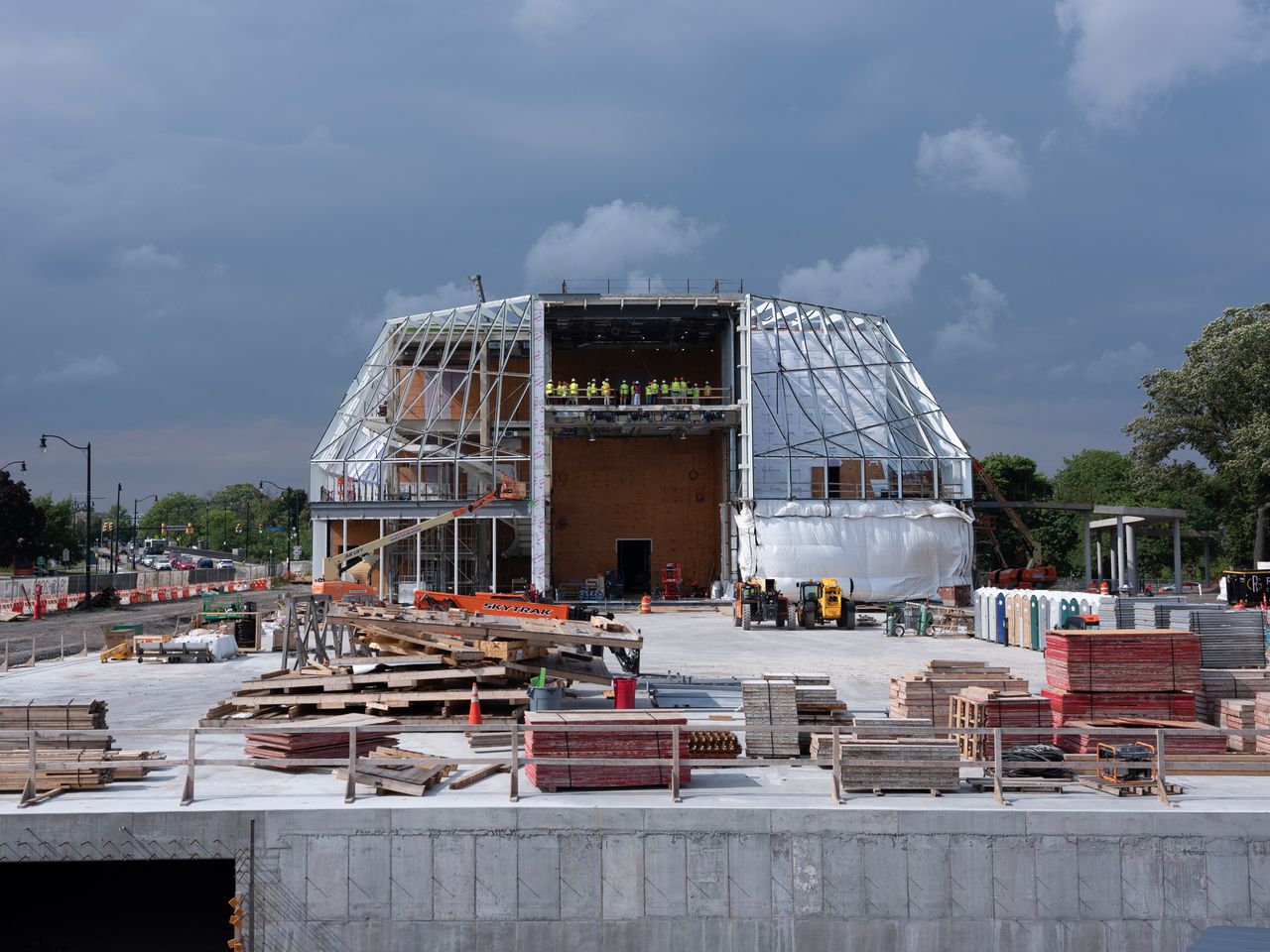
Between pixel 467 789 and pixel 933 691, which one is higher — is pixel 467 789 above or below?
below

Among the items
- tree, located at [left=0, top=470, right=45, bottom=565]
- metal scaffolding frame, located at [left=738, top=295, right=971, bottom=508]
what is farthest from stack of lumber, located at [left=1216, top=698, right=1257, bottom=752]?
tree, located at [left=0, top=470, right=45, bottom=565]

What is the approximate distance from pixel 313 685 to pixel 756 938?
8925 millimetres

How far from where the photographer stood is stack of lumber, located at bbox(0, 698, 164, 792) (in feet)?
41.0

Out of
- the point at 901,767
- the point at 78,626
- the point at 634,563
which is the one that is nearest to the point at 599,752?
the point at 901,767

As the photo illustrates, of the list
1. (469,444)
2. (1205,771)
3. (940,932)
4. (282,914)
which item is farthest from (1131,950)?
(469,444)

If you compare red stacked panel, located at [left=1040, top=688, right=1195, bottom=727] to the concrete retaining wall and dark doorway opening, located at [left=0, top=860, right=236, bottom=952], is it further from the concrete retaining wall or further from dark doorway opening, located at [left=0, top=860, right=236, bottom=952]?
dark doorway opening, located at [left=0, top=860, right=236, bottom=952]

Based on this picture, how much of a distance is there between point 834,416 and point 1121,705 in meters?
35.9

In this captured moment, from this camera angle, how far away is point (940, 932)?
11.3 m

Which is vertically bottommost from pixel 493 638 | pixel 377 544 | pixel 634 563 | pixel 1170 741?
pixel 1170 741

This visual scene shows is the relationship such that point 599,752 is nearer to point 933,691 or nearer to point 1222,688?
point 933,691

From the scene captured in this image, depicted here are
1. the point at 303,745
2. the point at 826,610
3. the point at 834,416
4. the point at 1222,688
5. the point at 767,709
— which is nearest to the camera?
the point at 303,745

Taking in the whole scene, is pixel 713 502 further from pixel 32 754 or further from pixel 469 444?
pixel 32 754

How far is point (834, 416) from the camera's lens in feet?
169

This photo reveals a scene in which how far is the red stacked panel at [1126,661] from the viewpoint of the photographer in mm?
16203
